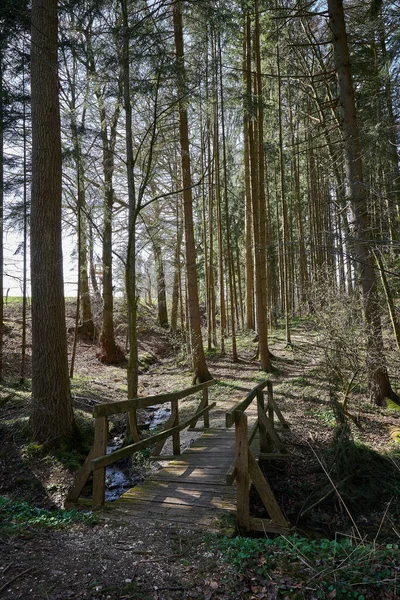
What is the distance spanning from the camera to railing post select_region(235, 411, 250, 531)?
3775mm

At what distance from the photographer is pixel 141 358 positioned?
16.2m

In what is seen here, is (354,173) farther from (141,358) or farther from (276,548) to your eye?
(141,358)

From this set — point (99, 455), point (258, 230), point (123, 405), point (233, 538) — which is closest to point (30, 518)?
point (99, 455)

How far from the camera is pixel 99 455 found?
4.11 metres

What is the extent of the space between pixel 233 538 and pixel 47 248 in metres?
5.23

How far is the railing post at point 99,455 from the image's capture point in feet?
13.3

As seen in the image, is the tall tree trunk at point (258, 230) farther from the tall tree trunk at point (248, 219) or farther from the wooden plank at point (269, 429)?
the wooden plank at point (269, 429)

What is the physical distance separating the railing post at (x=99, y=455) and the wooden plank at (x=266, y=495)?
1.66 metres

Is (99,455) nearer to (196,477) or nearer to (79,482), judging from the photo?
(79,482)

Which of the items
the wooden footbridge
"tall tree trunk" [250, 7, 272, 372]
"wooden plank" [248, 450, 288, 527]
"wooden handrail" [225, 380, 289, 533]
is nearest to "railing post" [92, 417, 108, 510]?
the wooden footbridge

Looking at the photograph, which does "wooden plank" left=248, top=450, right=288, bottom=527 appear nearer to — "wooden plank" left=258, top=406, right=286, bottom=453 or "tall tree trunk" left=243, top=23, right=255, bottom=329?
"wooden plank" left=258, top=406, right=286, bottom=453

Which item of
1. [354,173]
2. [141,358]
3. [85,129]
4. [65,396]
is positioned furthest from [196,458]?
[141,358]

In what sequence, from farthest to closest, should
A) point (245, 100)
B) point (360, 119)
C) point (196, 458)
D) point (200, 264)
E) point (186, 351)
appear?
point (200, 264), point (186, 351), point (360, 119), point (245, 100), point (196, 458)

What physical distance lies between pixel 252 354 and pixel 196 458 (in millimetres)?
9274
